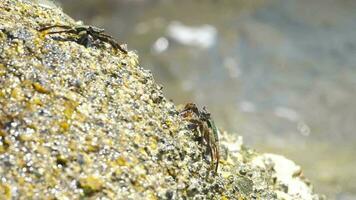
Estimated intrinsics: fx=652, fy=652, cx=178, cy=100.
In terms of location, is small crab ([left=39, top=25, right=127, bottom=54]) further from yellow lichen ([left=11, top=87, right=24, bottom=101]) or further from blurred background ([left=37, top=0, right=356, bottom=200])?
blurred background ([left=37, top=0, right=356, bottom=200])

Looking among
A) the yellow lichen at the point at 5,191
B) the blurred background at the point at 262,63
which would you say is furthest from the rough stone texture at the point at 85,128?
the blurred background at the point at 262,63

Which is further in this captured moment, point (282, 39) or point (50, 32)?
point (282, 39)

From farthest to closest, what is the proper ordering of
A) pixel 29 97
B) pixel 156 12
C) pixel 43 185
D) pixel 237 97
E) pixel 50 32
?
pixel 156 12 → pixel 237 97 → pixel 50 32 → pixel 29 97 → pixel 43 185

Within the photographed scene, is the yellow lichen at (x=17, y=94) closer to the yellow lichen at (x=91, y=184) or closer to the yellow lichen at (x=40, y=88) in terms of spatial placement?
the yellow lichen at (x=40, y=88)

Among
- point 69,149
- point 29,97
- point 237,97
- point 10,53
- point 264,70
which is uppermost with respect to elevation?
point 264,70

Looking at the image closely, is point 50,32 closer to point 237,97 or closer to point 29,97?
point 29,97

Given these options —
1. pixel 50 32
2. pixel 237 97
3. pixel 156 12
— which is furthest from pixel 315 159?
pixel 50 32

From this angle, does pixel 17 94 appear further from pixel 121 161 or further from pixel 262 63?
pixel 262 63
